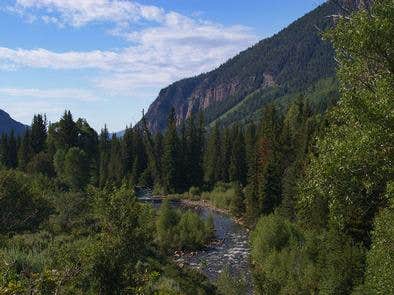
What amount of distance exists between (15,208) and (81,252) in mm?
24022

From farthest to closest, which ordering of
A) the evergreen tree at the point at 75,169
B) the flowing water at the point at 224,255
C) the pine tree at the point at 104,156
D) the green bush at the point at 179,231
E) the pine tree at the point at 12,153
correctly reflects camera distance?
the pine tree at the point at 12,153 < the pine tree at the point at 104,156 < the evergreen tree at the point at 75,169 < the green bush at the point at 179,231 < the flowing water at the point at 224,255

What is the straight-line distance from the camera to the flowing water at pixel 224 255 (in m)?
45.7

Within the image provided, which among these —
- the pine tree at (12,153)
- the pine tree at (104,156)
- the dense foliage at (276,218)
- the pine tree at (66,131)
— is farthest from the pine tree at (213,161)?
the pine tree at (12,153)

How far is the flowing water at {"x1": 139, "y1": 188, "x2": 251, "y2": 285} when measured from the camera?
4569 centimetres

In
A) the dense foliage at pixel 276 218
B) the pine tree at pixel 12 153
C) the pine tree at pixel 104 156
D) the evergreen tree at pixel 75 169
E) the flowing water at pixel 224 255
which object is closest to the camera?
the dense foliage at pixel 276 218

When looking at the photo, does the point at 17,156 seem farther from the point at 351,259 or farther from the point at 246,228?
the point at 351,259

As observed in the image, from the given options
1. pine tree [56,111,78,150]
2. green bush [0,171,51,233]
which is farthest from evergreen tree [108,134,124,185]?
green bush [0,171,51,233]

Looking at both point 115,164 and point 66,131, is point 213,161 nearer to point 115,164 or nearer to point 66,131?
point 115,164

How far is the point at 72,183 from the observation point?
93.4 meters

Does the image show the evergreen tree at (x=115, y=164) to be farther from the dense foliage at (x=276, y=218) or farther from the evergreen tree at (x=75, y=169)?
the dense foliage at (x=276, y=218)

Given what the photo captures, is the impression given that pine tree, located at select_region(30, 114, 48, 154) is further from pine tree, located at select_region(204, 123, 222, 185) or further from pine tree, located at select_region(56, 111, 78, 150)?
pine tree, located at select_region(204, 123, 222, 185)

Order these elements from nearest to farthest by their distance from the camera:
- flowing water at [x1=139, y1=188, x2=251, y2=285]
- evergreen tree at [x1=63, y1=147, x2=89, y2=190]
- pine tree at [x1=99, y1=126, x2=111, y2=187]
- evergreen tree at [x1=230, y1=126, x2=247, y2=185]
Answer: flowing water at [x1=139, y1=188, x2=251, y2=285] < evergreen tree at [x1=63, y1=147, x2=89, y2=190] < evergreen tree at [x1=230, y1=126, x2=247, y2=185] < pine tree at [x1=99, y1=126, x2=111, y2=187]

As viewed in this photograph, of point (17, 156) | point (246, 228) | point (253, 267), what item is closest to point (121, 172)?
point (17, 156)

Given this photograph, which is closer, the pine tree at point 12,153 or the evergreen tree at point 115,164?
the evergreen tree at point 115,164
